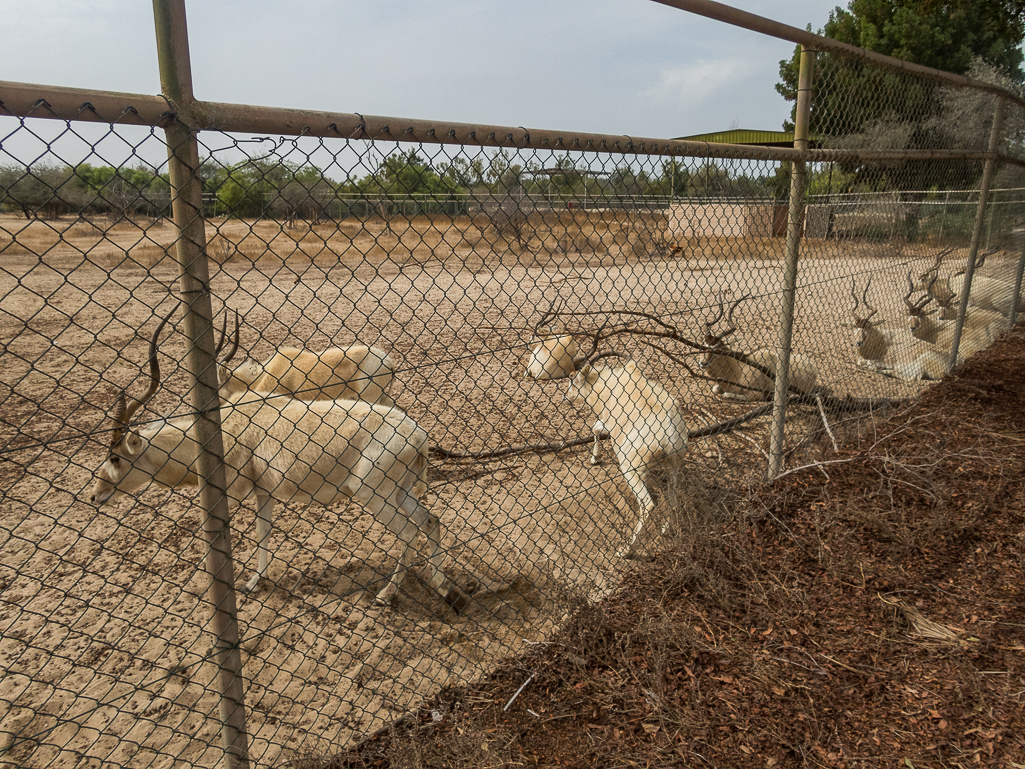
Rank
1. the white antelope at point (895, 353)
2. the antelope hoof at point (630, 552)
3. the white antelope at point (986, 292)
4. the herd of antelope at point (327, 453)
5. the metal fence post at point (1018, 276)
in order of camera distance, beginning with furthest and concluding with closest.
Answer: the white antelope at point (986, 292), the white antelope at point (895, 353), the metal fence post at point (1018, 276), the antelope hoof at point (630, 552), the herd of antelope at point (327, 453)

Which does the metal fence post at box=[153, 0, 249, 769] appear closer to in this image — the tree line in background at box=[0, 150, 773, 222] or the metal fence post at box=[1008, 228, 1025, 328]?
the tree line in background at box=[0, 150, 773, 222]

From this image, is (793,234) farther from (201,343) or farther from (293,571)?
(293,571)

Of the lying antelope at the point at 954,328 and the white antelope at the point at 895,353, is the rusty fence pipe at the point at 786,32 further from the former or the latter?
the lying antelope at the point at 954,328

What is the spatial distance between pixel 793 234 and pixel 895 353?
6.32 m

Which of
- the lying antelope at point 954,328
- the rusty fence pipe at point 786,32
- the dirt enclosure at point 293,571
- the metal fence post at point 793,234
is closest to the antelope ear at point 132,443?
the dirt enclosure at point 293,571

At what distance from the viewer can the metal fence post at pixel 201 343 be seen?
5.11ft

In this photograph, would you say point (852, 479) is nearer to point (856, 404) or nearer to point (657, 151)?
point (856, 404)

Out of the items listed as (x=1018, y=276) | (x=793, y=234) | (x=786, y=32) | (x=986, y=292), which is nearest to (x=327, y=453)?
(x=793, y=234)

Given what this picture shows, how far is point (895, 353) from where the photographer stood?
8961mm

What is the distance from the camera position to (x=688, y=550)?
3.26m

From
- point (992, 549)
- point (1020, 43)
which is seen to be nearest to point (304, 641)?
point (992, 549)

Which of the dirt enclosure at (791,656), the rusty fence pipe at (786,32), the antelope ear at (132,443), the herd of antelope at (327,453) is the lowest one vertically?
the dirt enclosure at (791,656)

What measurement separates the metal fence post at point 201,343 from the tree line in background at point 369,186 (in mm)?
88

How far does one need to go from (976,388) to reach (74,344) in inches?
477
